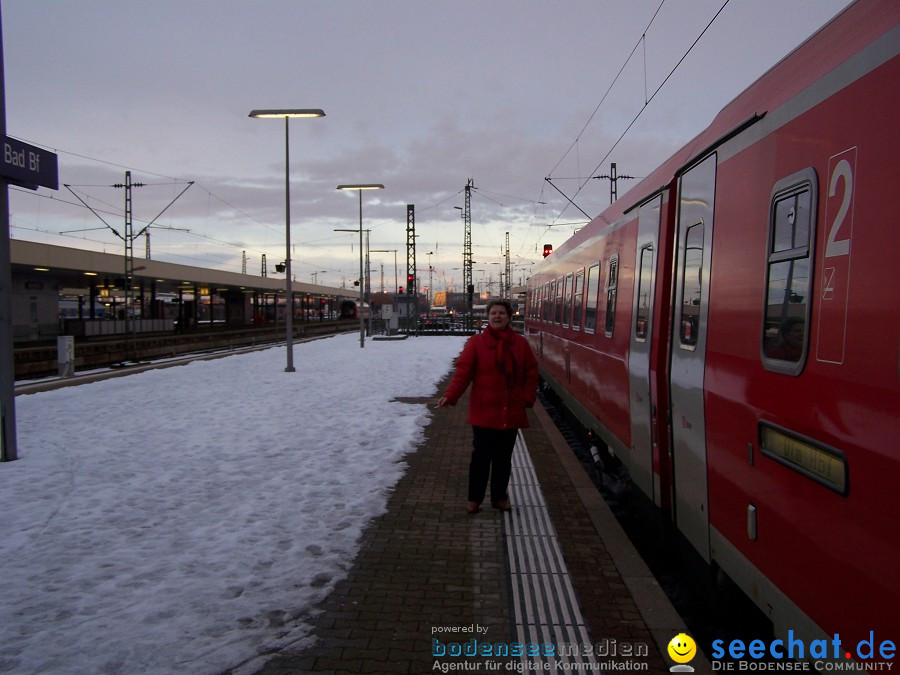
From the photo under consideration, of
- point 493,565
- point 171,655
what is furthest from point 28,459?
point 493,565

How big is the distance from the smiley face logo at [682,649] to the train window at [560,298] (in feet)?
25.3

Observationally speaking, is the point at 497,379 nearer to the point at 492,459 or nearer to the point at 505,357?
the point at 505,357

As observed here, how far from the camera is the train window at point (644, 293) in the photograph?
511 cm

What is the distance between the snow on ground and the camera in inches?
135

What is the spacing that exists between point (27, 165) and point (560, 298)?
8112 mm

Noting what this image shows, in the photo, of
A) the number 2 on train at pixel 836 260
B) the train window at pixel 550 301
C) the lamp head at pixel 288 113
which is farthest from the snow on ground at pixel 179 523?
the lamp head at pixel 288 113

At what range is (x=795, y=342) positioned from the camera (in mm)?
2584

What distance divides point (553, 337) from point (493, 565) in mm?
7884

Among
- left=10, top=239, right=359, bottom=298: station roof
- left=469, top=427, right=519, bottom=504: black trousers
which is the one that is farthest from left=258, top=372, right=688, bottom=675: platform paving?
left=10, top=239, right=359, bottom=298: station roof

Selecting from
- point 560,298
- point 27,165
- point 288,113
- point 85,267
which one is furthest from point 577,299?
point 85,267

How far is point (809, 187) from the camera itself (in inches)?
101

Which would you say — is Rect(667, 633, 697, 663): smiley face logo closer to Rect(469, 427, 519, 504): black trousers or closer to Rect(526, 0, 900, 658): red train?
Rect(526, 0, 900, 658): red train

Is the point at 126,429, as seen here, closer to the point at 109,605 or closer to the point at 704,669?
the point at 109,605

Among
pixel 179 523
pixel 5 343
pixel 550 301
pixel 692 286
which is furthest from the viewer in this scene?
pixel 550 301
